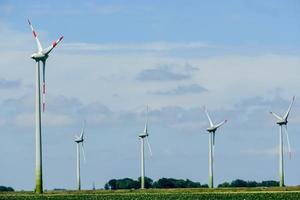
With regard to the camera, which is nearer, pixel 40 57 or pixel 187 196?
pixel 187 196

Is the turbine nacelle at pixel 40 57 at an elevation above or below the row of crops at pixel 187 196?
above

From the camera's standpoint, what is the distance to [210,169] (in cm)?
15662

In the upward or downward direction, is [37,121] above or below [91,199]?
above

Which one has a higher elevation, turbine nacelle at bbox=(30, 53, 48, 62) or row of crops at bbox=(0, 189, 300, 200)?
turbine nacelle at bbox=(30, 53, 48, 62)

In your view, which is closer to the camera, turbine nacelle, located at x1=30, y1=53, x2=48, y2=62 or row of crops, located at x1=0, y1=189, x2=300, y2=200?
row of crops, located at x1=0, y1=189, x2=300, y2=200

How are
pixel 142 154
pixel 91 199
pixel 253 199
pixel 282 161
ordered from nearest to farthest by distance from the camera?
pixel 253 199
pixel 91 199
pixel 282 161
pixel 142 154

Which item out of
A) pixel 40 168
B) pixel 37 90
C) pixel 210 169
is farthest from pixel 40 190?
pixel 210 169

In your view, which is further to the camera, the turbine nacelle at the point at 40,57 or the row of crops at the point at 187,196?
the turbine nacelle at the point at 40,57

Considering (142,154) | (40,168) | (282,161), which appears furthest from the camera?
(142,154)

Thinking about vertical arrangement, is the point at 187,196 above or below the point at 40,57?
below

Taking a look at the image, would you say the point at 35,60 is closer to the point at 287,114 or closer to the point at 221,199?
the point at 221,199

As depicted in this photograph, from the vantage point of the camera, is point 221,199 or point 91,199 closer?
point 221,199

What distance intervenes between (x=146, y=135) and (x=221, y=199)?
284 ft

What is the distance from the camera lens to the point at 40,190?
110 metres
